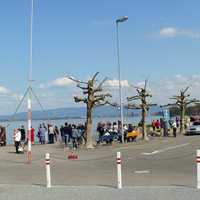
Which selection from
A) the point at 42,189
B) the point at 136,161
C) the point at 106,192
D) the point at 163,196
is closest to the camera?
the point at 163,196

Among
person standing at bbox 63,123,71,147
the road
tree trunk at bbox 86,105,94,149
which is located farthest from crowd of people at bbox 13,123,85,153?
the road

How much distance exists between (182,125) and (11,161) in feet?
114

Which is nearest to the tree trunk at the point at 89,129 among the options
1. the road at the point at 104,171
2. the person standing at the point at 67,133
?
the person standing at the point at 67,133

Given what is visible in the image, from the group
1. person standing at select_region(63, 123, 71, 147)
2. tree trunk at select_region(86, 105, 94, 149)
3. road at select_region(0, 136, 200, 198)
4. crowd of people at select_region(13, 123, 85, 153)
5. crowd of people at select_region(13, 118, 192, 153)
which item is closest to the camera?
road at select_region(0, 136, 200, 198)

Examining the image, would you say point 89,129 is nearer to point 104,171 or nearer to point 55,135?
point 55,135

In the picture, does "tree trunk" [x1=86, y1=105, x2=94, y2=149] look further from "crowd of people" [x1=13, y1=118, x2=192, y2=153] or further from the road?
the road

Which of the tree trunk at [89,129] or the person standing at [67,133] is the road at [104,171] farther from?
the person standing at [67,133]

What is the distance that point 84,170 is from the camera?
→ 2297 cm

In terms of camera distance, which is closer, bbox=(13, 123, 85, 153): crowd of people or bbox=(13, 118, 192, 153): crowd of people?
bbox=(13, 123, 85, 153): crowd of people

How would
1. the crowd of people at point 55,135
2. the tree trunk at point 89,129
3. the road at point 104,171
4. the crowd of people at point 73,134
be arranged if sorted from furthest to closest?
1. the crowd of people at point 73,134
2. the tree trunk at point 89,129
3. the crowd of people at point 55,135
4. the road at point 104,171

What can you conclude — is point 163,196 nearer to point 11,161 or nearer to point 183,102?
point 11,161

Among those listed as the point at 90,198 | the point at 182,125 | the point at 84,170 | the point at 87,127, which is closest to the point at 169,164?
the point at 84,170

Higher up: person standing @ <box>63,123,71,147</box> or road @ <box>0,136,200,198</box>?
person standing @ <box>63,123,71,147</box>

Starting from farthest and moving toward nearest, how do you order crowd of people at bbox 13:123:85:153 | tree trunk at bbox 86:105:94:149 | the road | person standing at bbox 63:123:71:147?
person standing at bbox 63:123:71:147 → tree trunk at bbox 86:105:94:149 → crowd of people at bbox 13:123:85:153 → the road
